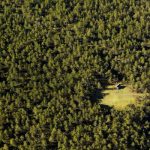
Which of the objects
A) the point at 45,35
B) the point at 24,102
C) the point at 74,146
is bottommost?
the point at 74,146

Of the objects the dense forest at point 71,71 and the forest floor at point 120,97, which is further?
the forest floor at point 120,97

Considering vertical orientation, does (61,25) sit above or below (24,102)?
above

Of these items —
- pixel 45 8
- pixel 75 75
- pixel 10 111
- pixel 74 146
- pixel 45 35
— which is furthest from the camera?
pixel 45 8

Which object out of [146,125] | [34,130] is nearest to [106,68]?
[146,125]

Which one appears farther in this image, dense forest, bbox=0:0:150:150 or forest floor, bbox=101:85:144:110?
forest floor, bbox=101:85:144:110

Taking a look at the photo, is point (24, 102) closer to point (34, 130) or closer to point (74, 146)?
point (34, 130)
